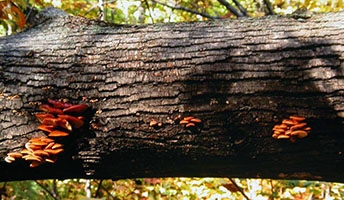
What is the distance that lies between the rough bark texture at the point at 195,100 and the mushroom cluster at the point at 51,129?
0.21 ft

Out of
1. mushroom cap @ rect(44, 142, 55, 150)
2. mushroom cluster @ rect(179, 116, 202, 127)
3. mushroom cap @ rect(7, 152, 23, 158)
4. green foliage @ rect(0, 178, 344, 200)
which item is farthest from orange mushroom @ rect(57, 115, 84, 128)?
green foliage @ rect(0, 178, 344, 200)

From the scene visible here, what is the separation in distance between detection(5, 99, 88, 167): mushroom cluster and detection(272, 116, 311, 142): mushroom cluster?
1028 millimetres

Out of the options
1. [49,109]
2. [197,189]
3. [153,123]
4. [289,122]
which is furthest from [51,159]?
[197,189]

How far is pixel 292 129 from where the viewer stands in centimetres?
136

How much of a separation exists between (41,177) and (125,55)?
86 centimetres

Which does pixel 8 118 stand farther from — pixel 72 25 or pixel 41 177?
pixel 72 25

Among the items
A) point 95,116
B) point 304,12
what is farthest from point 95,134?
point 304,12

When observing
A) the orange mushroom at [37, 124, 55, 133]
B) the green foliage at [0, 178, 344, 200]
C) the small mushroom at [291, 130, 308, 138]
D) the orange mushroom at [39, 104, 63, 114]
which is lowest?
the green foliage at [0, 178, 344, 200]

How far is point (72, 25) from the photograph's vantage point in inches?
74.2

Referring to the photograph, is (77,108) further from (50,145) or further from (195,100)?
(195,100)

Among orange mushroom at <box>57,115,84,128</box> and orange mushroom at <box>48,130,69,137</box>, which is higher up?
orange mushroom at <box>57,115,84,128</box>

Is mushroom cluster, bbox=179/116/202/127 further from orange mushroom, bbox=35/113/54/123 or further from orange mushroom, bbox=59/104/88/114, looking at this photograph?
orange mushroom, bbox=35/113/54/123

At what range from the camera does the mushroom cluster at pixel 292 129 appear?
1.36 metres

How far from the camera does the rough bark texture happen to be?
55.9 inches
